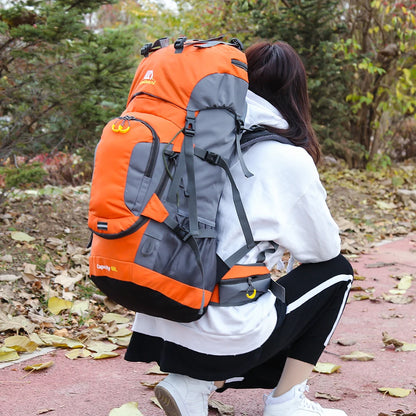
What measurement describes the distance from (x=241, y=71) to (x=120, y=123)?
1.50 feet

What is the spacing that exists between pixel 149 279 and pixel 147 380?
1.25m

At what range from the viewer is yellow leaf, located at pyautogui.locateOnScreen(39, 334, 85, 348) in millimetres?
3305

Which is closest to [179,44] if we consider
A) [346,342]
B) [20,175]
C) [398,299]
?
[346,342]

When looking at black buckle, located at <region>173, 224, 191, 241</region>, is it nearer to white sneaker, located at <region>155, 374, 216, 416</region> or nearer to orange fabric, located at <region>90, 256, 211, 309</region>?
orange fabric, located at <region>90, 256, 211, 309</region>

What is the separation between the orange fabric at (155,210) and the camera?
1.90 metres

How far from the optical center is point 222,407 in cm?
264

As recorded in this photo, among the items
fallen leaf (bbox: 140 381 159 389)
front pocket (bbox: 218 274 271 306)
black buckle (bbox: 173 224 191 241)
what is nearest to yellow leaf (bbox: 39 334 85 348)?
fallen leaf (bbox: 140 381 159 389)

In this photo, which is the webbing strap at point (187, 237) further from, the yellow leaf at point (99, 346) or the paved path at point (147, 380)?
the yellow leaf at point (99, 346)

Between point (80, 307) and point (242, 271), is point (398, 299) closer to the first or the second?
point (80, 307)

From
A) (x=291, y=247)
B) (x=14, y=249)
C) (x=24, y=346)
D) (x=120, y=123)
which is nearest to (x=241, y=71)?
(x=120, y=123)

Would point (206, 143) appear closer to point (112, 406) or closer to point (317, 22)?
point (112, 406)

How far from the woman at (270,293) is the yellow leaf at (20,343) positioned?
1075 millimetres

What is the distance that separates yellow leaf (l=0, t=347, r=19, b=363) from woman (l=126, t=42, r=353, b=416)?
1.03m

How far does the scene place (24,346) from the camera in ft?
10.5
